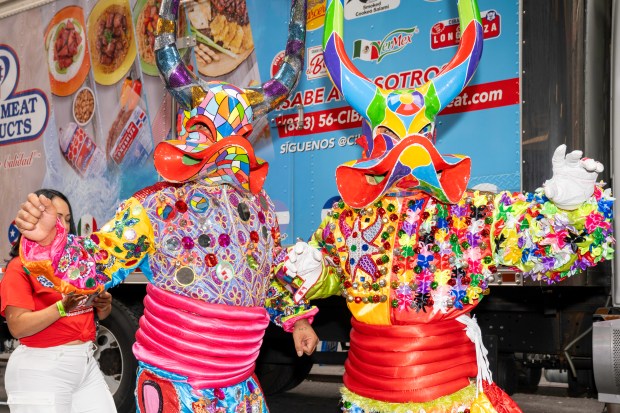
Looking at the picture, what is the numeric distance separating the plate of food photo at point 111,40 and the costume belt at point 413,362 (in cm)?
350

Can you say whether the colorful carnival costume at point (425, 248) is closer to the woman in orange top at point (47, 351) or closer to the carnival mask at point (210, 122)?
the carnival mask at point (210, 122)

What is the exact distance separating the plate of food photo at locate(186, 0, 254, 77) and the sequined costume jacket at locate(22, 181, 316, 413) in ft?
6.33

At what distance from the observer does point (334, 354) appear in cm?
537

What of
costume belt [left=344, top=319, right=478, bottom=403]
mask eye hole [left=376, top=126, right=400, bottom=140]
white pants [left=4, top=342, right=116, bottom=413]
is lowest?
white pants [left=4, top=342, right=116, bottom=413]

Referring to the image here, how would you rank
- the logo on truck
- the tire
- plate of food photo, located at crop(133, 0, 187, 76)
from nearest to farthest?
plate of food photo, located at crop(133, 0, 187, 76) < the logo on truck < the tire

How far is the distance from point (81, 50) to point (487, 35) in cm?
341

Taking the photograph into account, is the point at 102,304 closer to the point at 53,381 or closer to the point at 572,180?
the point at 53,381

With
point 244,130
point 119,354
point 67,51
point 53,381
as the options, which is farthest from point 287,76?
point 67,51

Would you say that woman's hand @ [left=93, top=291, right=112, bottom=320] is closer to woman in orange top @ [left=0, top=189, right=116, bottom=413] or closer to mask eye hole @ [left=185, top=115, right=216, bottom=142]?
woman in orange top @ [left=0, top=189, right=116, bottom=413]

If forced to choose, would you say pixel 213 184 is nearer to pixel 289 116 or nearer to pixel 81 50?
pixel 289 116

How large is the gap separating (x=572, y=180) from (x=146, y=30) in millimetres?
3732

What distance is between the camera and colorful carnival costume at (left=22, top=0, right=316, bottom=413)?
9.78 feet

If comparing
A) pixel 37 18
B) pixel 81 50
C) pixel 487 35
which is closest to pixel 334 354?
pixel 487 35

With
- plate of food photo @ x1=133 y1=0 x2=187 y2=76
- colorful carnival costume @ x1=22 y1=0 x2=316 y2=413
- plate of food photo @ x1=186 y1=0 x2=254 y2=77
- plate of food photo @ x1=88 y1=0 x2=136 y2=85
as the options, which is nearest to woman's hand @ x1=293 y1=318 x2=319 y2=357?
colorful carnival costume @ x1=22 y1=0 x2=316 y2=413
